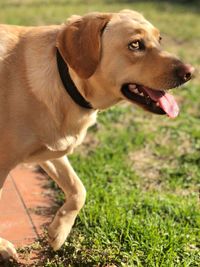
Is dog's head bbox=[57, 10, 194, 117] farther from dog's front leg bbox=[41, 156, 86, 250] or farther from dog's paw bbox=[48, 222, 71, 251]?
dog's paw bbox=[48, 222, 71, 251]

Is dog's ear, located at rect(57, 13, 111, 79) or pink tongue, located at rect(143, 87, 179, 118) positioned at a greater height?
dog's ear, located at rect(57, 13, 111, 79)

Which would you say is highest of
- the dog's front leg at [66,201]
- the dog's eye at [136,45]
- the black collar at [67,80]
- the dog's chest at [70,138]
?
the dog's eye at [136,45]

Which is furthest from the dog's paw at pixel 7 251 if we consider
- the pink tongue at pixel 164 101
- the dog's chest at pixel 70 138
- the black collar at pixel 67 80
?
the pink tongue at pixel 164 101

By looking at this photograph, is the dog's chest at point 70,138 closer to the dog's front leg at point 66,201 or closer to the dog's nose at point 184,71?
the dog's front leg at point 66,201


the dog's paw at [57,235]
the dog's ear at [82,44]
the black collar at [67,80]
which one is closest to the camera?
the dog's ear at [82,44]

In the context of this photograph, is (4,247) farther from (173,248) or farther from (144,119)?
(144,119)

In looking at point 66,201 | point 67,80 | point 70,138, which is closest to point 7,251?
point 66,201

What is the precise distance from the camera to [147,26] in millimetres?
3182

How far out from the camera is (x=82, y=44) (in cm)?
302

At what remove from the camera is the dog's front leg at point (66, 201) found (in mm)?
3316

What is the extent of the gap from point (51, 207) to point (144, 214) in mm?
732

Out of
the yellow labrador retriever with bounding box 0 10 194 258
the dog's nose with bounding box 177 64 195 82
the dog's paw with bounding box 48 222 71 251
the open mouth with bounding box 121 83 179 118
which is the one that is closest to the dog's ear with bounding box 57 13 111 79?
the yellow labrador retriever with bounding box 0 10 194 258

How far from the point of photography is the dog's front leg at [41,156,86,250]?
3316 millimetres

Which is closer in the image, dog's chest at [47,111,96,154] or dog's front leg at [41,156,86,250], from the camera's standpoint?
dog's chest at [47,111,96,154]
